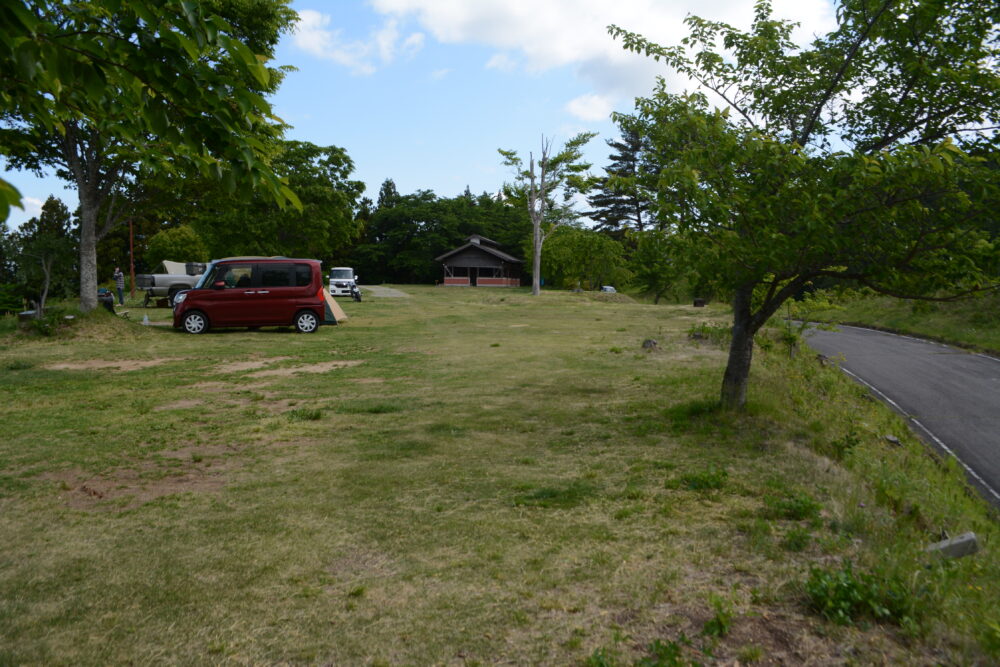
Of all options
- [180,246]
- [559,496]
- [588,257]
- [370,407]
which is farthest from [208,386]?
[588,257]

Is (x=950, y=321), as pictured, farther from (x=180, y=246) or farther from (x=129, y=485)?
(x=180, y=246)

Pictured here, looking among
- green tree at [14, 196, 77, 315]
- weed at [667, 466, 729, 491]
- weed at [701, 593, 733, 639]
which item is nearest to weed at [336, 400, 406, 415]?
weed at [667, 466, 729, 491]

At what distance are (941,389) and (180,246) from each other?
45.8 meters

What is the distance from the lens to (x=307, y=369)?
37.1 feet

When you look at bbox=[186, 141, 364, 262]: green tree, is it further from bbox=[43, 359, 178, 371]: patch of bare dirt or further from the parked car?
bbox=[43, 359, 178, 371]: patch of bare dirt

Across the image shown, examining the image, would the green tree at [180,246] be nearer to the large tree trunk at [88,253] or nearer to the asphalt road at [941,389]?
the large tree trunk at [88,253]

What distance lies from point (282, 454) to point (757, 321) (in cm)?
525

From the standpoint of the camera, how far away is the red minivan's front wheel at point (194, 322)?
53.6 ft

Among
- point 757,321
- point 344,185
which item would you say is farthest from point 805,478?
point 344,185

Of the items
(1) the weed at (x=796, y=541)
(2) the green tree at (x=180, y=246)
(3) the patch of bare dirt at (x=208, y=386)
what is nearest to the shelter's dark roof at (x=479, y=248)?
(2) the green tree at (x=180, y=246)

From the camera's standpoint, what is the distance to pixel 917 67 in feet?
21.1

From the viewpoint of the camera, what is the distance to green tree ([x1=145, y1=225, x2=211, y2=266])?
45.9 metres

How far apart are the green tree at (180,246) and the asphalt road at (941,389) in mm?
40533

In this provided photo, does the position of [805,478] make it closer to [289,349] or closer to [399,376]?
[399,376]
